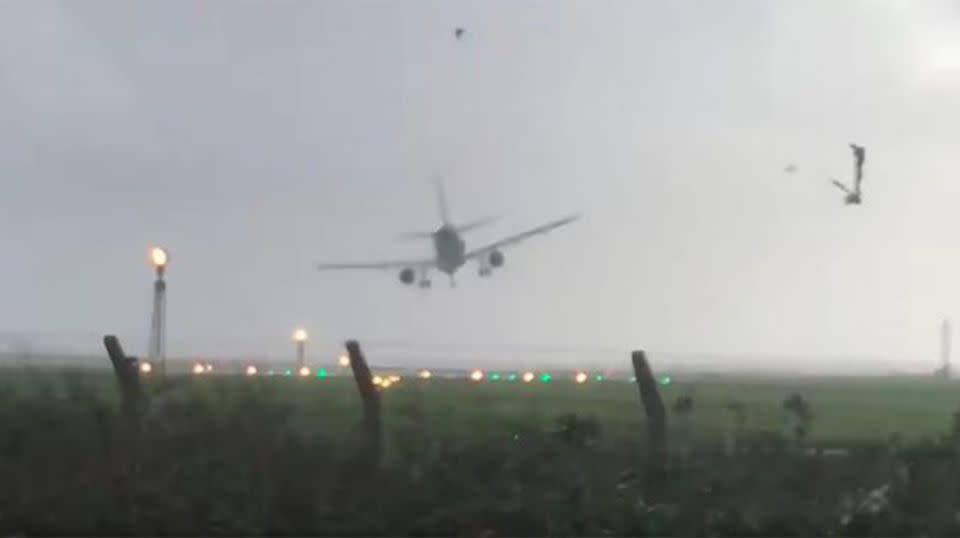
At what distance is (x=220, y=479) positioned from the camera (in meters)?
12.9

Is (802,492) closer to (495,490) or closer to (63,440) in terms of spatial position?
(495,490)

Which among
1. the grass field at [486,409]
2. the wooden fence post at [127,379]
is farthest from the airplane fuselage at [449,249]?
the wooden fence post at [127,379]

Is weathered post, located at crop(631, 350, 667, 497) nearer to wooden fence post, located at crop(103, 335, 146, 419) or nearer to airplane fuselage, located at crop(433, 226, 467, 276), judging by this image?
wooden fence post, located at crop(103, 335, 146, 419)

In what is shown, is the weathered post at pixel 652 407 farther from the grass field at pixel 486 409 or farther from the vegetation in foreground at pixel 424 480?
the grass field at pixel 486 409

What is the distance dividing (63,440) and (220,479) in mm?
1404

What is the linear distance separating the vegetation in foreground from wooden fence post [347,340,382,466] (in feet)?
0.42

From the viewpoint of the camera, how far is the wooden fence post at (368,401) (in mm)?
12956

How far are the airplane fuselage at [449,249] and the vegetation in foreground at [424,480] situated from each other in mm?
33895

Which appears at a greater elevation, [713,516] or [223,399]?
[223,399]

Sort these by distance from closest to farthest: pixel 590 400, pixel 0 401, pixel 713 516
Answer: pixel 713 516 → pixel 0 401 → pixel 590 400

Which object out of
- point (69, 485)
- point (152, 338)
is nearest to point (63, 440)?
point (69, 485)

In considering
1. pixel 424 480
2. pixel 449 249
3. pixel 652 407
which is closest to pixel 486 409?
pixel 652 407

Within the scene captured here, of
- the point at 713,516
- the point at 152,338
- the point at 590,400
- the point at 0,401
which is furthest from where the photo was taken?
the point at 590,400

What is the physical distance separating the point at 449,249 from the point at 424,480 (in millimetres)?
36838
